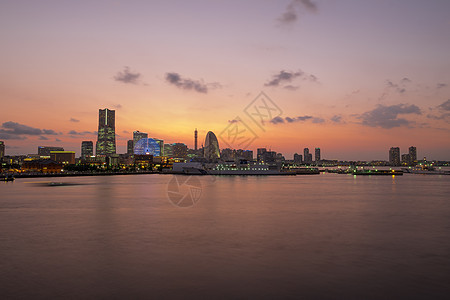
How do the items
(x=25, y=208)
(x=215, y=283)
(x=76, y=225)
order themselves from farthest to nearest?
(x=25, y=208)
(x=76, y=225)
(x=215, y=283)

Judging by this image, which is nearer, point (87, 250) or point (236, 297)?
point (236, 297)

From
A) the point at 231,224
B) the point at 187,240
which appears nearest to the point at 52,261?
the point at 187,240

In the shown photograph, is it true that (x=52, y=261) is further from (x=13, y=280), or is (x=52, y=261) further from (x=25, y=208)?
(x=25, y=208)

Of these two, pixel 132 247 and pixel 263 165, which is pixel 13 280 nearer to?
pixel 132 247

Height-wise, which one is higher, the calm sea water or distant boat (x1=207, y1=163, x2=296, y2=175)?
distant boat (x1=207, y1=163, x2=296, y2=175)

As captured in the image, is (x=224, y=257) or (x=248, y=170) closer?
(x=224, y=257)

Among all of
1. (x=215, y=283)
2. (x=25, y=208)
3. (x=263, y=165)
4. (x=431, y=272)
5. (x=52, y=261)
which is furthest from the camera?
(x=263, y=165)

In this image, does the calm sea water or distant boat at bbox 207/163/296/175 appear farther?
distant boat at bbox 207/163/296/175

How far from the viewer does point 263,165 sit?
194 m

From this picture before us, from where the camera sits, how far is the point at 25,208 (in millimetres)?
41625

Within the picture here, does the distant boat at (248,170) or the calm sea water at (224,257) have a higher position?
the distant boat at (248,170)

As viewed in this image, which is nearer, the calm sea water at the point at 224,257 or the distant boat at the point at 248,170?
the calm sea water at the point at 224,257

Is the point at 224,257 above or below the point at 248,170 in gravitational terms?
below

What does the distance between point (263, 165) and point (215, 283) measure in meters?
181
